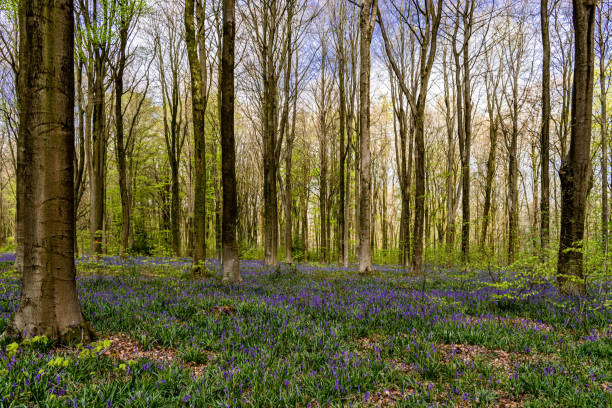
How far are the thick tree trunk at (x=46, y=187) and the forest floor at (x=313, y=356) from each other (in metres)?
0.36

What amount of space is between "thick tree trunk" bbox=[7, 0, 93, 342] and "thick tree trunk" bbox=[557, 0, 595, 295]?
9695 mm

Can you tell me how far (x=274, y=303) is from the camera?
6.45 metres

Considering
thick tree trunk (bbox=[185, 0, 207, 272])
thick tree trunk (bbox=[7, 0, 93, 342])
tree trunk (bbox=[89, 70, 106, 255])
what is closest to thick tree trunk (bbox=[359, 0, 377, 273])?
thick tree trunk (bbox=[185, 0, 207, 272])

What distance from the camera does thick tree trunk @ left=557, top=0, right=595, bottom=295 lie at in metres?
7.39

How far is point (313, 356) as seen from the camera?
152 inches

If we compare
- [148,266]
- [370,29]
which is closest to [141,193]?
[148,266]

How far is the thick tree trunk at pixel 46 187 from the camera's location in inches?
146

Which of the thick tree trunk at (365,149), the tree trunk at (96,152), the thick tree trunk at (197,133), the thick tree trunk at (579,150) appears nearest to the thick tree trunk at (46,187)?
the thick tree trunk at (197,133)

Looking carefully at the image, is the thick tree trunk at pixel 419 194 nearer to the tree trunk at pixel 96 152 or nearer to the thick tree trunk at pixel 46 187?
the thick tree trunk at pixel 46 187

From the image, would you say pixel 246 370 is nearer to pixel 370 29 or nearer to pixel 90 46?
pixel 370 29

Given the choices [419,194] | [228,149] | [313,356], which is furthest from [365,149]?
[313,356]

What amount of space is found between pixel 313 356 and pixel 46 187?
3.87 metres

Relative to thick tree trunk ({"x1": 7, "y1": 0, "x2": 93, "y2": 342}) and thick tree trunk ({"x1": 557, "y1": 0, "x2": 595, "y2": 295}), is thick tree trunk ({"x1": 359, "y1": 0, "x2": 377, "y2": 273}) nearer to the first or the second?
thick tree trunk ({"x1": 557, "y1": 0, "x2": 595, "y2": 295})

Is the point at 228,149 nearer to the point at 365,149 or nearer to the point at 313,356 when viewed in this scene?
the point at 365,149
